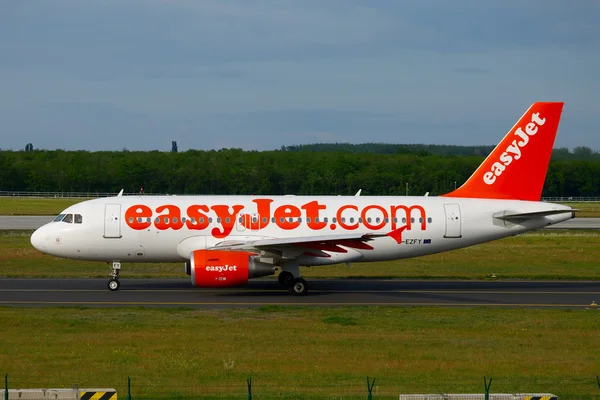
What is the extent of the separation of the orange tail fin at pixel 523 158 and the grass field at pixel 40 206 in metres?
60.5

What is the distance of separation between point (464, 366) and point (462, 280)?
64.3 feet

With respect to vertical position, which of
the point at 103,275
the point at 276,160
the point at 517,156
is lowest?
the point at 103,275

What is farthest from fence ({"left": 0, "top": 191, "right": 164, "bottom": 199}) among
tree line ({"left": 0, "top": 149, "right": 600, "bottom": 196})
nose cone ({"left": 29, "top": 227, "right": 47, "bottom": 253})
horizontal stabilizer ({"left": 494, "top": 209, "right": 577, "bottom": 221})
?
horizontal stabilizer ({"left": 494, "top": 209, "right": 577, "bottom": 221})

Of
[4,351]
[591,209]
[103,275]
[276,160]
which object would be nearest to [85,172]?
[276,160]

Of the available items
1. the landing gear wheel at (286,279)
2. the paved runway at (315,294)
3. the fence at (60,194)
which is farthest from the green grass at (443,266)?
the fence at (60,194)

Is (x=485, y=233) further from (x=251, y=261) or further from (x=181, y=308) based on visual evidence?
(x=181, y=308)

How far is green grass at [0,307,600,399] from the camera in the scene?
18.4 meters

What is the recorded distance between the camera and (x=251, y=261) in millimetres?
32531

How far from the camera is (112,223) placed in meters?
Result: 34.4

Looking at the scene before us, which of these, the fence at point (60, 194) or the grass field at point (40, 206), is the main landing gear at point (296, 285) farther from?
the fence at point (60, 194)

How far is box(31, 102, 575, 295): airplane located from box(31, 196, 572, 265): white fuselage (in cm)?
4

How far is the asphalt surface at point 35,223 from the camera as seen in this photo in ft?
236

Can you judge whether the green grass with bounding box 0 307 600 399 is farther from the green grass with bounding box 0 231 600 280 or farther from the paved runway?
the green grass with bounding box 0 231 600 280

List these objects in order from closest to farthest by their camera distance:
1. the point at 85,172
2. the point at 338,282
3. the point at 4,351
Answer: the point at 4,351, the point at 338,282, the point at 85,172
